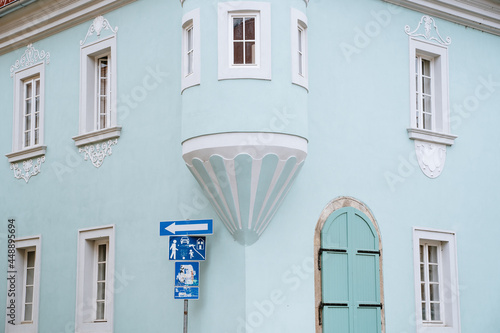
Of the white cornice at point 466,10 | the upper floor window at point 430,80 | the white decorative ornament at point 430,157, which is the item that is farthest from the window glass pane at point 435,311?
the white cornice at point 466,10

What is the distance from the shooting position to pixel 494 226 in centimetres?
1767

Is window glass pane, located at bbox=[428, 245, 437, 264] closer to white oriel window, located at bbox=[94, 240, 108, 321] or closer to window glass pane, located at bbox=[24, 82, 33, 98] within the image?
white oriel window, located at bbox=[94, 240, 108, 321]

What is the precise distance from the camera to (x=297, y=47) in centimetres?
1416

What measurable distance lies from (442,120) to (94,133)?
6.39m

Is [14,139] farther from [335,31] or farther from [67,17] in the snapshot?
[335,31]

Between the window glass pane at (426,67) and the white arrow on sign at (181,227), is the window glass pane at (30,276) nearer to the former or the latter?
the white arrow on sign at (181,227)

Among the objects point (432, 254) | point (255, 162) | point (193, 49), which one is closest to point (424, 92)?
point (432, 254)

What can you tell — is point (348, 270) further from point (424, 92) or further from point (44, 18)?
point (44, 18)

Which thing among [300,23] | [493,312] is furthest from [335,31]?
[493,312]

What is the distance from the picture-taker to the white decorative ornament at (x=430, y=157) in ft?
54.0

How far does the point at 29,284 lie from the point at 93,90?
4.12 metres

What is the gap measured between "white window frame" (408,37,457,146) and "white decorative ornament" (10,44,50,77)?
23.5ft

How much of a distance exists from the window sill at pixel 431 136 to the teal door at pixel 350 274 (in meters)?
2.03

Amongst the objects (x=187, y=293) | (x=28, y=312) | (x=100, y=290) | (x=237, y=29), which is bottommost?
(x=28, y=312)
